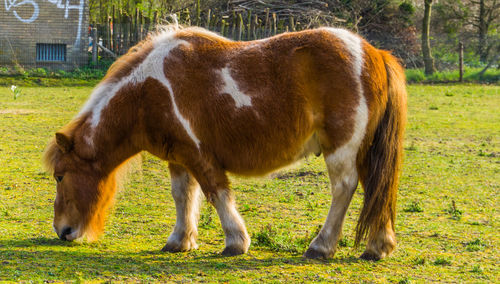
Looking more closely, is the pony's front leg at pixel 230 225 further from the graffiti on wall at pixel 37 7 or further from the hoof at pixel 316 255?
the graffiti on wall at pixel 37 7

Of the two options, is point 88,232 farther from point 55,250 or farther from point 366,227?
point 366,227

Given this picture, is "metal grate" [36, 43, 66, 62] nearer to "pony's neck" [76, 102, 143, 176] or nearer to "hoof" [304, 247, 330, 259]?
"pony's neck" [76, 102, 143, 176]

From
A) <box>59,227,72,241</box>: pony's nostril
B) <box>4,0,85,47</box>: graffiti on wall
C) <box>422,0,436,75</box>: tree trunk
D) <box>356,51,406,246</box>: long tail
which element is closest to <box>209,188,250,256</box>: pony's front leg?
<box>356,51,406,246</box>: long tail

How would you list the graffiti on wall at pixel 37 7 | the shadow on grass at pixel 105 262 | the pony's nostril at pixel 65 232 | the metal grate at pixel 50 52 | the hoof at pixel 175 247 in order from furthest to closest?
the metal grate at pixel 50 52 < the graffiti on wall at pixel 37 7 < the hoof at pixel 175 247 < the pony's nostril at pixel 65 232 < the shadow on grass at pixel 105 262

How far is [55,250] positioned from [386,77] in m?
3.11

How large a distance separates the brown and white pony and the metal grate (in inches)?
750

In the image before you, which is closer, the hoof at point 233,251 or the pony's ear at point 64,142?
the pony's ear at point 64,142

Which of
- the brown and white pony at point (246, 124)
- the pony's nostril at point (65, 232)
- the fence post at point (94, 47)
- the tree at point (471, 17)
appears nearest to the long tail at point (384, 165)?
the brown and white pony at point (246, 124)

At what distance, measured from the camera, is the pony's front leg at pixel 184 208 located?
5.57 meters

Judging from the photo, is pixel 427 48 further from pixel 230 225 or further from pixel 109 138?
pixel 109 138

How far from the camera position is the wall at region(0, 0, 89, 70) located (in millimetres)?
22766

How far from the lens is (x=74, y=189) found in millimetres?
5332

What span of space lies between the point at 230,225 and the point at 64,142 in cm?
154

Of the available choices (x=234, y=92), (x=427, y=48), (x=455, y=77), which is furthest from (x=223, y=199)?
(x=427, y=48)
